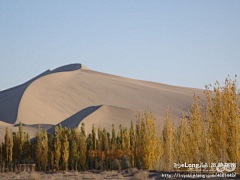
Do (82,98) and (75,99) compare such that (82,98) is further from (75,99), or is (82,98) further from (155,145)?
(155,145)

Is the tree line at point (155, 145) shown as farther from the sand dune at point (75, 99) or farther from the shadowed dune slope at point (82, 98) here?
the shadowed dune slope at point (82, 98)

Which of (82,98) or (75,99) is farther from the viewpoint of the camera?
(82,98)

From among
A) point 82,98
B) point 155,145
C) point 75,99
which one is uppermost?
point 82,98

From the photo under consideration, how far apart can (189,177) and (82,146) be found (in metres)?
14.5

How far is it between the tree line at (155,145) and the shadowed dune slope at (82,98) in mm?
35386

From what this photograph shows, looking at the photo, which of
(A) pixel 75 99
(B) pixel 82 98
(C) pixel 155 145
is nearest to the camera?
(C) pixel 155 145

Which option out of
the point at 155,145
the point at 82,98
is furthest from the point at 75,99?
the point at 155,145

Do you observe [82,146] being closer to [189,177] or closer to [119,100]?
[189,177]

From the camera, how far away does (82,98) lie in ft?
248

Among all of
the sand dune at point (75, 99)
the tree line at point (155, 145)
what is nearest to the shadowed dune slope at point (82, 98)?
the sand dune at point (75, 99)

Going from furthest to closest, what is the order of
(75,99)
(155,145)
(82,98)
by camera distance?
(82,98) → (75,99) → (155,145)

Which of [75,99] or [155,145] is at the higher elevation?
[75,99]

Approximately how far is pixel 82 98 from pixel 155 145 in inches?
2222

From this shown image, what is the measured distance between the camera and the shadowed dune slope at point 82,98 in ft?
224
